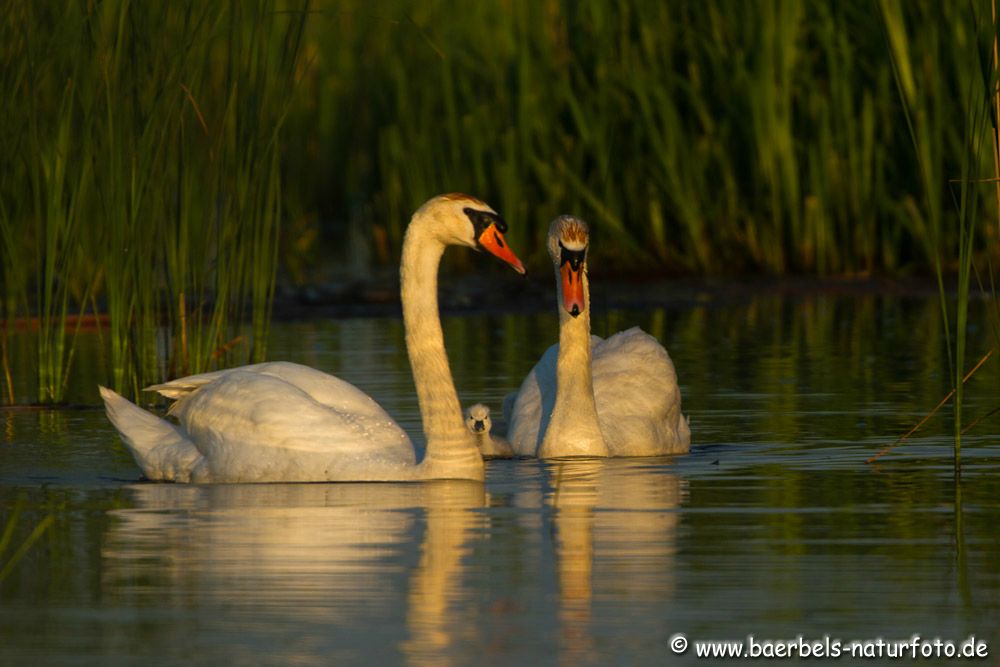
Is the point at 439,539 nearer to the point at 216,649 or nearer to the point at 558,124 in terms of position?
the point at 216,649

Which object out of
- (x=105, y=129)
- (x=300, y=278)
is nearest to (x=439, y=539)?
(x=105, y=129)

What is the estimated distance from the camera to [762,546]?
781 cm

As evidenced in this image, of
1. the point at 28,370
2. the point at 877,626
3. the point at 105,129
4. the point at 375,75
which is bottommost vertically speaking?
the point at 877,626

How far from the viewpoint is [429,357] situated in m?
10.2

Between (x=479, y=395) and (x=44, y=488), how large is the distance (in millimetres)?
4148

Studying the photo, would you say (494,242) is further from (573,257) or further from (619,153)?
(619,153)

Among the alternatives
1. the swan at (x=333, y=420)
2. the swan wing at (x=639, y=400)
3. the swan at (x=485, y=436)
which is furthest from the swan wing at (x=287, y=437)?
the swan wing at (x=639, y=400)

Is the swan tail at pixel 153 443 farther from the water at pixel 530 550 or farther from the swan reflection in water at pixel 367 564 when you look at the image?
the swan reflection in water at pixel 367 564

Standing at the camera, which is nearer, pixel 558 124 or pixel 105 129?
pixel 105 129

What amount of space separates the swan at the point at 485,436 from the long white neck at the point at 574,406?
0.27 metres

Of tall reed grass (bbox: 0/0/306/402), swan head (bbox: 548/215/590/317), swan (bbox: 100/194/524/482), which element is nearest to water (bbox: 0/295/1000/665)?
swan (bbox: 100/194/524/482)

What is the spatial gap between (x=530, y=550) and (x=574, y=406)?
355 cm

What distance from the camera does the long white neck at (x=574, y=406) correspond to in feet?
37.0

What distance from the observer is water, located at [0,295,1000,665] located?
634 cm
